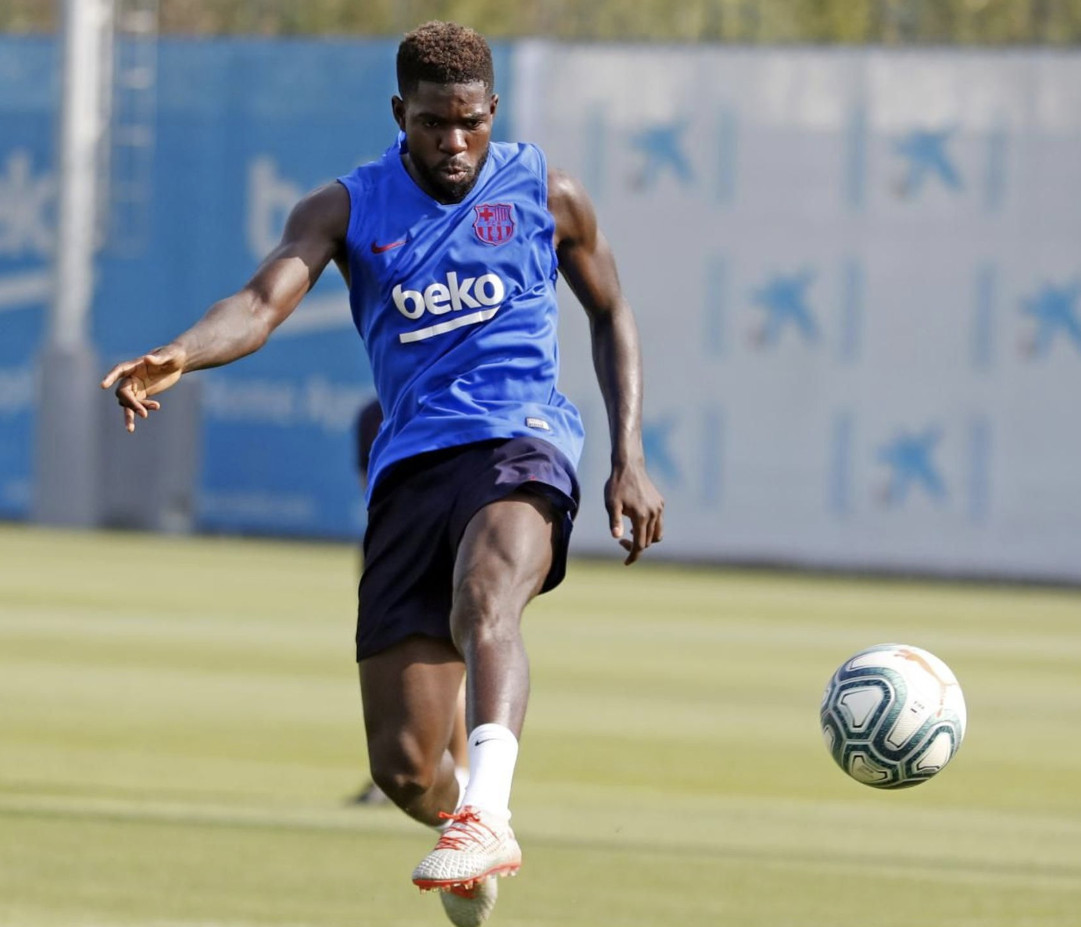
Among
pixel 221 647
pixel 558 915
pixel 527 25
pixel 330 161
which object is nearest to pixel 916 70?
pixel 330 161

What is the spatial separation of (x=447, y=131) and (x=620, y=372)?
3.11ft

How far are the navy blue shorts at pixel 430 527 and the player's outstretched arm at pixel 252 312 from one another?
63 centimetres

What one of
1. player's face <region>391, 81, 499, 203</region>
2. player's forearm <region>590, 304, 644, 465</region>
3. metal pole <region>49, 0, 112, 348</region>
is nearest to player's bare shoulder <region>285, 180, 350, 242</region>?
player's face <region>391, 81, 499, 203</region>

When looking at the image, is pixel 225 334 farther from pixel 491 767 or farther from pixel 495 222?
pixel 491 767

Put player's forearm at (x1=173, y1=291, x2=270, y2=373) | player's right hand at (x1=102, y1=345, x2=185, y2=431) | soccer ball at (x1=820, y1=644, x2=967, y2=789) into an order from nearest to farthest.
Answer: player's right hand at (x1=102, y1=345, x2=185, y2=431), player's forearm at (x1=173, y1=291, x2=270, y2=373), soccer ball at (x1=820, y1=644, x2=967, y2=789)

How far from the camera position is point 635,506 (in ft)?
24.0

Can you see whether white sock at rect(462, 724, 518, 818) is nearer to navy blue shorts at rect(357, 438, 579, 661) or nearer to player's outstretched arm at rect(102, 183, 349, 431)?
navy blue shorts at rect(357, 438, 579, 661)

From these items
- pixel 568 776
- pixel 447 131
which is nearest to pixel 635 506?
pixel 447 131

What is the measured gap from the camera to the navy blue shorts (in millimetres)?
7418

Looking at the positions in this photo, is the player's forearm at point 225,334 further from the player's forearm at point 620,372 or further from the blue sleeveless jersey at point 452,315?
the player's forearm at point 620,372

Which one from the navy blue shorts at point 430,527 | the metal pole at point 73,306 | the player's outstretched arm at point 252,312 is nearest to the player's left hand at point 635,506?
the navy blue shorts at point 430,527

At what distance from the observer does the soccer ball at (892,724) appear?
8141 mm

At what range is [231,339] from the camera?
7.09 m

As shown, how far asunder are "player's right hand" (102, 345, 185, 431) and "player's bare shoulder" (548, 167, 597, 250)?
1.50m
